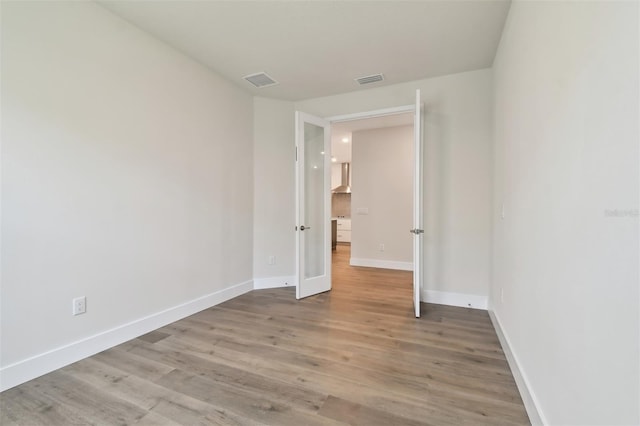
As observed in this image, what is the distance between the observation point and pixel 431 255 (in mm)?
3375

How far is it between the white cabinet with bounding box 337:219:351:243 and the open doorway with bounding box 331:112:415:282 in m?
3.09

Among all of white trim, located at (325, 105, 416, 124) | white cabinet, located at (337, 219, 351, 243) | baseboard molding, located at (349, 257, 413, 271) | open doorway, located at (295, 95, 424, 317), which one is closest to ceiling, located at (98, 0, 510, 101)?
white trim, located at (325, 105, 416, 124)

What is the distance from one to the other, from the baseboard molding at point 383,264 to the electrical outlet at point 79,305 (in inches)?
172

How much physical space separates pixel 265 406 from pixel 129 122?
8.03 feet

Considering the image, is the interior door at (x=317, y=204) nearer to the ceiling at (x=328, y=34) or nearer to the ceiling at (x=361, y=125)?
the ceiling at (x=361, y=125)

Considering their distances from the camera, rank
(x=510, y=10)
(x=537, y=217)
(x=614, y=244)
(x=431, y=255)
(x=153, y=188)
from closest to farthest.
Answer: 1. (x=614, y=244)
2. (x=537, y=217)
3. (x=510, y=10)
4. (x=153, y=188)
5. (x=431, y=255)

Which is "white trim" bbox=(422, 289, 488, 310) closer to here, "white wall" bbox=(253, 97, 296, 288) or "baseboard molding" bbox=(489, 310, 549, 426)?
"baseboard molding" bbox=(489, 310, 549, 426)

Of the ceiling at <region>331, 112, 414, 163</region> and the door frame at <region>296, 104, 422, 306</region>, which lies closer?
the door frame at <region>296, 104, 422, 306</region>

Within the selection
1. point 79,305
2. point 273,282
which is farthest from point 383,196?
point 79,305

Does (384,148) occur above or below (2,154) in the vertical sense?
above

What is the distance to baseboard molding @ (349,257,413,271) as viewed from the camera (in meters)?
5.24

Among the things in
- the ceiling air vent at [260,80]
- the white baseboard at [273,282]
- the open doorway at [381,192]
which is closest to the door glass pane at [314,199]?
the white baseboard at [273,282]

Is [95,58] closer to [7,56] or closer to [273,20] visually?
[7,56]

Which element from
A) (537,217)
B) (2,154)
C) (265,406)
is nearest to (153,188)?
(2,154)
